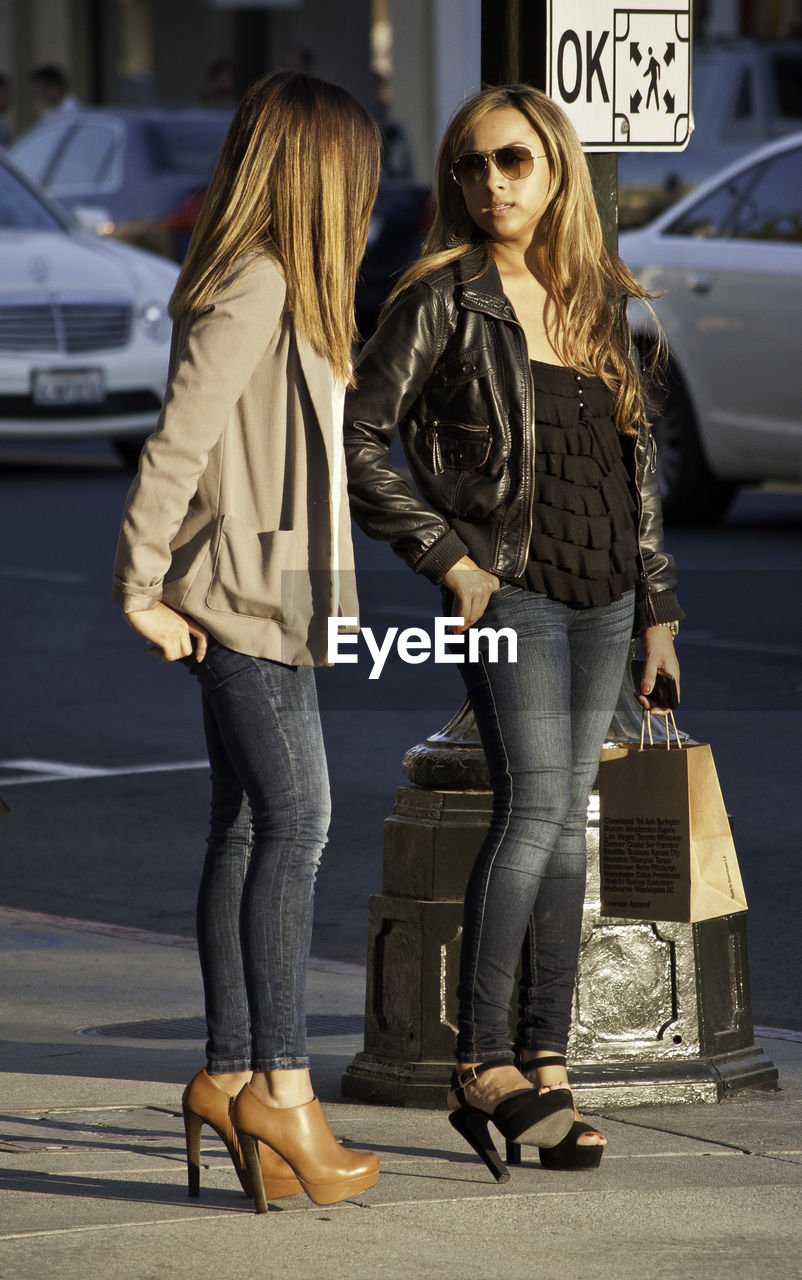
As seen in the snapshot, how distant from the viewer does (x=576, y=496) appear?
4234mm

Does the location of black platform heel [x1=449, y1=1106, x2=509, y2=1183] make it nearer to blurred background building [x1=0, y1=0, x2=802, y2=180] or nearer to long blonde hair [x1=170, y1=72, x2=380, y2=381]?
long blonde hair [x1=170, y1=72, x2=380, y2=381]

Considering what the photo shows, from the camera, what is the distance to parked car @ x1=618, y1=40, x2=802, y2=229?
20328 mm

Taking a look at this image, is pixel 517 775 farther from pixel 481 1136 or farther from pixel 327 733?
pixel 327 733

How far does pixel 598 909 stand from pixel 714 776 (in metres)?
0.49

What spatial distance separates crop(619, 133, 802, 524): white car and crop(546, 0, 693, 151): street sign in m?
6.74

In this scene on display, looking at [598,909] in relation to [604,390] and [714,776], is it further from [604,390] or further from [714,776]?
[604,390]

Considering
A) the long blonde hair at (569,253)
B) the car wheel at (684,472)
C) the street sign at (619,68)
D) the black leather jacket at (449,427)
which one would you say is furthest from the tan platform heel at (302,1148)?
the car wheel at (684,472)

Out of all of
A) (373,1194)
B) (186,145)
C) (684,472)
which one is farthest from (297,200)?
(186,145)

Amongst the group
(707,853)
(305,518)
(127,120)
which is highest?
(305,518)

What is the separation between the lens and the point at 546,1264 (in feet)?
12.4

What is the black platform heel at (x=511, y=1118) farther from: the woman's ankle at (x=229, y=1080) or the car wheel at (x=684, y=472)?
the car wheel at (x=684, y=472)

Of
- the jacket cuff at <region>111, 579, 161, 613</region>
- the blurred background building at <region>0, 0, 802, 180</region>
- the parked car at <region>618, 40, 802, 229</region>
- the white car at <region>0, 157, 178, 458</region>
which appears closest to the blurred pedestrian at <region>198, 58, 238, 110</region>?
the blurred background building at <region>0, 0, 802, 180</region>

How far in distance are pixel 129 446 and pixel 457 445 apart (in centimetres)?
1243

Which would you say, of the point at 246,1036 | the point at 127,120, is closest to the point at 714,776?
the point at 246,1036
